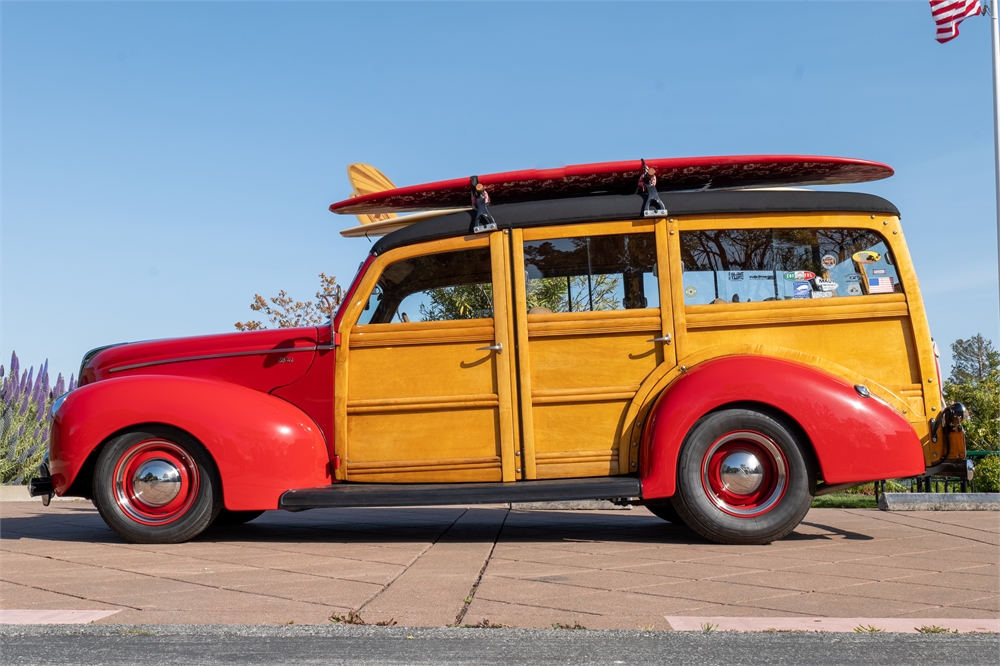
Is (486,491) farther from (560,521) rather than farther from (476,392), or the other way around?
(560,521)

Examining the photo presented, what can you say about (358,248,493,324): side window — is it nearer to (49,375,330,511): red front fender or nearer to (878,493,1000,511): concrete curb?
(49,375,330,511): red front fender

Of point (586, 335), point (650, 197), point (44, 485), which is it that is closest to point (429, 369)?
point (586, 335)

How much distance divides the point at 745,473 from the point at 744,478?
0.10 feet

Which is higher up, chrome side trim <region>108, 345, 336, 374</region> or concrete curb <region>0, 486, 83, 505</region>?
chrome side trim <region>108, 345, 336, 374</region>

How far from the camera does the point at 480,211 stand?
588cm

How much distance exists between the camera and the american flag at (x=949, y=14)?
14.0 m

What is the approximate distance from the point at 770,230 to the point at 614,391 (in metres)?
1.44

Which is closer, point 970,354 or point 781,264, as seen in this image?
point 781,264

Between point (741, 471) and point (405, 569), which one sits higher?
point (741, 471)

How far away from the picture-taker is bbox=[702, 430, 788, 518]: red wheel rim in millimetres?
5477

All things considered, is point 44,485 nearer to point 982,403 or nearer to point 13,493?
point 13,493

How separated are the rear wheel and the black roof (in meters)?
2.05

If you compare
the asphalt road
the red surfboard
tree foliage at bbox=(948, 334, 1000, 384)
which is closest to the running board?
the red surfboard

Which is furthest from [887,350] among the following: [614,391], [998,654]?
[998,654]
